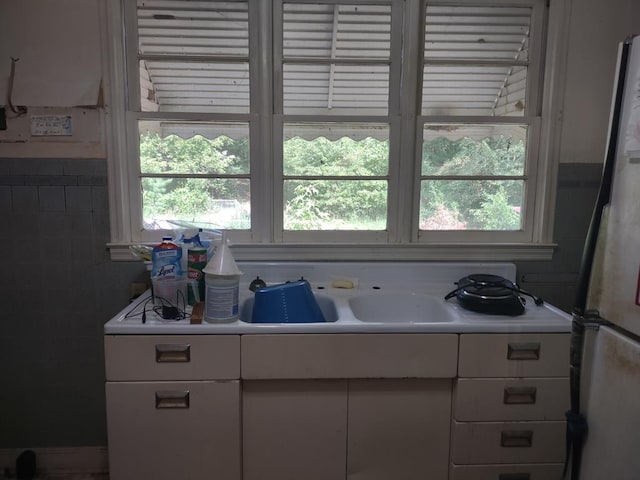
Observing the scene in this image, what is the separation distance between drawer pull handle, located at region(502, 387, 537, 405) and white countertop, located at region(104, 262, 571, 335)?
8.6 inches

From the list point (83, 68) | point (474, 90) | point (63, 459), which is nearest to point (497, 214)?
point (474, 90)

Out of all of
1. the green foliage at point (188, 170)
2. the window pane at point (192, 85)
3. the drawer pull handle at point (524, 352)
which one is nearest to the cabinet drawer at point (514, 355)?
the drawer pull handle at point (524, 352)

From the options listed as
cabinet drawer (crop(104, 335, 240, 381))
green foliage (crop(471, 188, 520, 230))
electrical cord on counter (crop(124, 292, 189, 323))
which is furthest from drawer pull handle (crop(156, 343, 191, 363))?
green foliage (crop(471, 188, 520, 230))

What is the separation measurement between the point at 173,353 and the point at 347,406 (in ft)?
2.17

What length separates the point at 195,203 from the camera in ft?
6.38

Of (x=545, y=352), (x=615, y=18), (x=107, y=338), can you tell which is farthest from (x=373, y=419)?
(x=615, y=18)

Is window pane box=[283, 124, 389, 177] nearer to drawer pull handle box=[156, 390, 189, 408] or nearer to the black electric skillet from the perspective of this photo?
the black electric skillet

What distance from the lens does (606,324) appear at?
3.38ft

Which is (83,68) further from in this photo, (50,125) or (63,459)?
(63,459)

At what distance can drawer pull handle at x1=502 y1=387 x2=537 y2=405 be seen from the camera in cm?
150

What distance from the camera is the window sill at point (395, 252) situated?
6.32 feet

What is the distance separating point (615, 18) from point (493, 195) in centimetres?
94

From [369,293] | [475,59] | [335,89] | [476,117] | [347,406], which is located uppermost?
[475,59]

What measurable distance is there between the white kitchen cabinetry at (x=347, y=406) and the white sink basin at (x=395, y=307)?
0.37 meters
